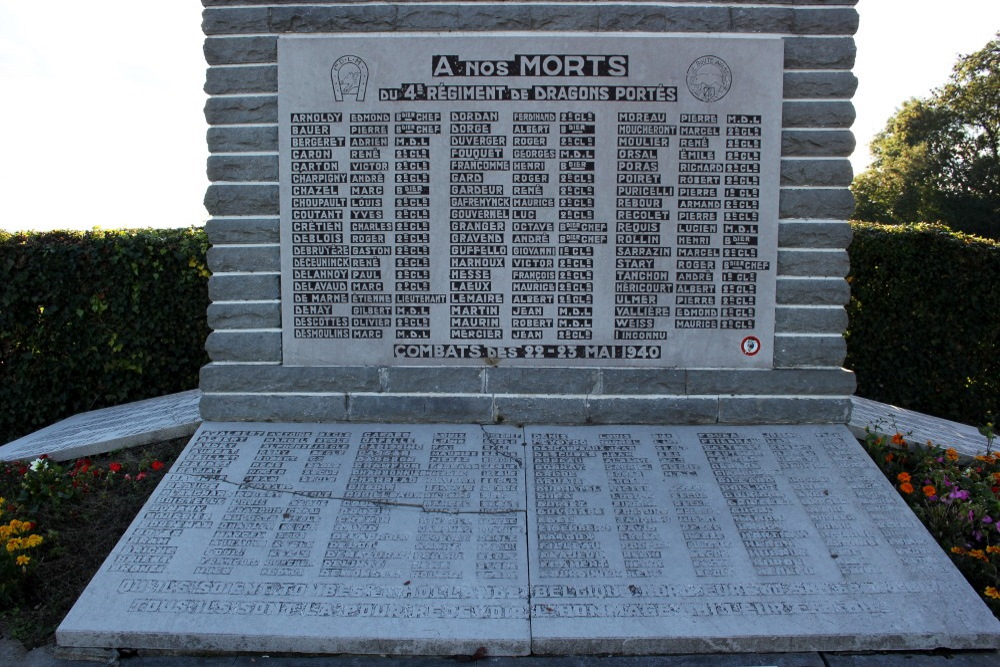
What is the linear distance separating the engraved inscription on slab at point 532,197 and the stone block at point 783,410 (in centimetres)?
34

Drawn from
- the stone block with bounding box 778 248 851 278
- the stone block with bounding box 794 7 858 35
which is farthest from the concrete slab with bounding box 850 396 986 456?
the stone block with bounding box 794 7 858 35

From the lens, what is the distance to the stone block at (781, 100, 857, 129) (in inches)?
216

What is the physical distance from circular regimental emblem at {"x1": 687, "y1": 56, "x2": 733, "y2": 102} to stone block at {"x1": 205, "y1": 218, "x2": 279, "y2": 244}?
3.39 m

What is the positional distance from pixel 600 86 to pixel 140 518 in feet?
14.6

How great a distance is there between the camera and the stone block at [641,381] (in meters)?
5.48

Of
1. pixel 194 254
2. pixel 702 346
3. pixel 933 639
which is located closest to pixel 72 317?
pixel 194 254

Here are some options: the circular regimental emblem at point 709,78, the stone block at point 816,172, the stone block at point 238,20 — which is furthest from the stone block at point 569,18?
the stone block at point 238,20

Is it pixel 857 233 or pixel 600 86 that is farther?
pixel 857 233

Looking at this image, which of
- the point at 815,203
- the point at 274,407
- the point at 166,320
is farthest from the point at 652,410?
the point at 166,320

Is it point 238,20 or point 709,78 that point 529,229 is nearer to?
point 709,78

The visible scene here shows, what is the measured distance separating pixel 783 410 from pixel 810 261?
117 cm

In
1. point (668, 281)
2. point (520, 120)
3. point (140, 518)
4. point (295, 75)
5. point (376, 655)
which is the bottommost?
point (376, 655)

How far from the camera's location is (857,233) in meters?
8.04

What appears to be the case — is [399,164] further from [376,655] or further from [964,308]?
[964,308]
